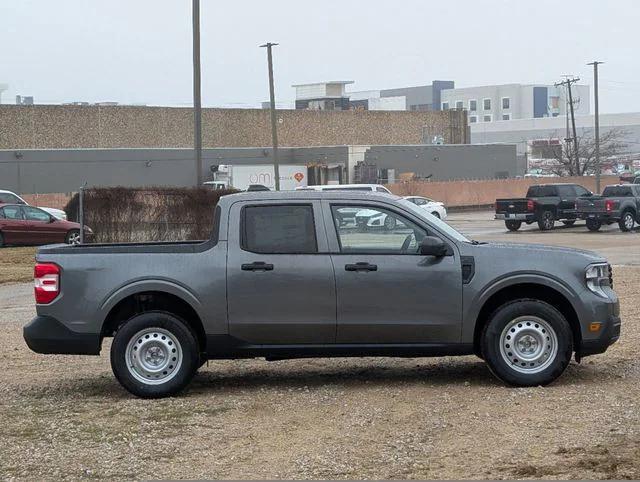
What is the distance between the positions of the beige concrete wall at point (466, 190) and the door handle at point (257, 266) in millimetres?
53467

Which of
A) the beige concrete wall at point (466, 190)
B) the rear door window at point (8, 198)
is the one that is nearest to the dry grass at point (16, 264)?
the rear door window at point (8, 198)

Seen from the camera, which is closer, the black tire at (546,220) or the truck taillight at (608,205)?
the truck taillight at (608,205)

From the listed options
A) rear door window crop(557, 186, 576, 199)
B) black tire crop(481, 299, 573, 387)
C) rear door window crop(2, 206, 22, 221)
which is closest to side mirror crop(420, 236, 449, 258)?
black tire crop(481, 299, 573, 387)

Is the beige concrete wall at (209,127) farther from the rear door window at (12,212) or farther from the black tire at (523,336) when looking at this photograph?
the black tire at (523,336)

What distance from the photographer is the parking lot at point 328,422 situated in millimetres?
6770

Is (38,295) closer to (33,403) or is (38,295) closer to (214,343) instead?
(33,403)

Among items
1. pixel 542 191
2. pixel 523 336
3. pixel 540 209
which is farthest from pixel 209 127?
pixel 523 336

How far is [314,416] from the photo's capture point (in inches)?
328

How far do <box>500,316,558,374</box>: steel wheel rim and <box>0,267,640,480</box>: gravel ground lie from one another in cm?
25

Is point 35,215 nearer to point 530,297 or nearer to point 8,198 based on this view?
point 8,198

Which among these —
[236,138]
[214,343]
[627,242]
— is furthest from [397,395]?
[236,138]

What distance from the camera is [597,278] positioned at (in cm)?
939

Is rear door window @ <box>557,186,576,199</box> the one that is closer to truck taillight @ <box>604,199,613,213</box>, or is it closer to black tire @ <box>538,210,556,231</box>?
black tire @ <box>538,210,556,231</box>

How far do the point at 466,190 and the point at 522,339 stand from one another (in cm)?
Answer: 5946
